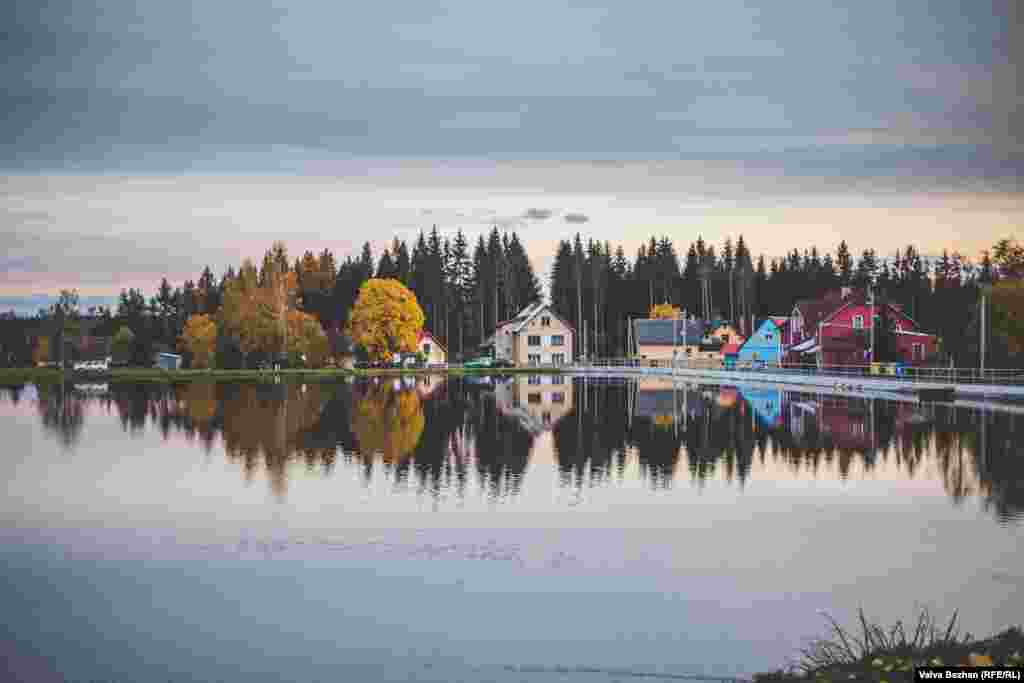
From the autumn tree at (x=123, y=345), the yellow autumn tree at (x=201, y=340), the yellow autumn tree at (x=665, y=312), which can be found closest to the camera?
the yellow autumn tree at (x=201, y=340)

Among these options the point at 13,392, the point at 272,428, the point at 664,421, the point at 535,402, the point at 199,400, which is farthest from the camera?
the point at 13,392

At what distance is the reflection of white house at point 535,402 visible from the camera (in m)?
49.5

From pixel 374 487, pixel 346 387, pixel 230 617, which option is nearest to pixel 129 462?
pixel 374 487

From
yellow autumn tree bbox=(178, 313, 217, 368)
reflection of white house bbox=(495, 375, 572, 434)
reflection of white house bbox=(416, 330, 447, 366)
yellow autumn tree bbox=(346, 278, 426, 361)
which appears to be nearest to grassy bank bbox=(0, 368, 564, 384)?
yellow autumn tree bbox=(346, 278, 426, 361)

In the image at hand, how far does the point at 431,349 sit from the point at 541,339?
14474 millimetres

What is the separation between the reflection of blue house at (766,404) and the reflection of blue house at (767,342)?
151 ft

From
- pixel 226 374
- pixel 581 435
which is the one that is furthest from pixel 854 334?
pixel 226 374

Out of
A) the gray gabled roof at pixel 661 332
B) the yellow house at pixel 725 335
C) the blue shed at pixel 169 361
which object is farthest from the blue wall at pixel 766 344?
the blue shed at pixel 169 361

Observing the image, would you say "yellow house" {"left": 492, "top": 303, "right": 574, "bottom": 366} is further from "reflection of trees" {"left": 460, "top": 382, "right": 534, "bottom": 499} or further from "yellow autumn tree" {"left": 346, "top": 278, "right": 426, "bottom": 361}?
"reflection of trees" {"left": 460, "top": 382, "right": 534, "bottom": 499}

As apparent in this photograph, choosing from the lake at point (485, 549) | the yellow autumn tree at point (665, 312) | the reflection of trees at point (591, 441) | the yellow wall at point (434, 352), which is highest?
the yellow autumn tree at point (665, 312)

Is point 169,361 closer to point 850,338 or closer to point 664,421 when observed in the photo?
point 850,338

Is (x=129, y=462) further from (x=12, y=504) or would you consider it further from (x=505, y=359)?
(x=505, y=359)

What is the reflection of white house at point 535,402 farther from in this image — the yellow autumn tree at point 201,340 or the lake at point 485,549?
the yellow autumn tree at point 201,340

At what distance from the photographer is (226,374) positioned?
369ft
